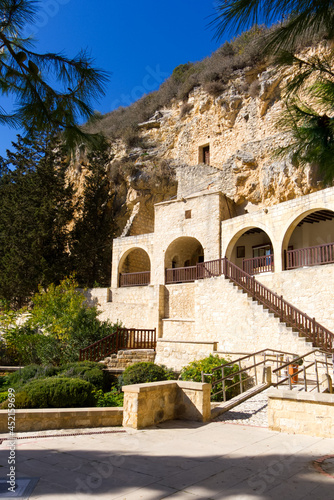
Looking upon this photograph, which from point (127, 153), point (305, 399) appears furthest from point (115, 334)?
point (127, 153)

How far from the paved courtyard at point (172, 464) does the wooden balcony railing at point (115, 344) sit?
932 centimetres

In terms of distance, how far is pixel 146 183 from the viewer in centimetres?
2542

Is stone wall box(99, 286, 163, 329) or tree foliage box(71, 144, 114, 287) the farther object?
tree foliage box(71, 144, 114, 287)

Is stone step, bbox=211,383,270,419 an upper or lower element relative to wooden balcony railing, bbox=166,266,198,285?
lower

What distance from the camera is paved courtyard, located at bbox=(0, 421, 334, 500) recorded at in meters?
3.49

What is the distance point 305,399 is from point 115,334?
1101 cm

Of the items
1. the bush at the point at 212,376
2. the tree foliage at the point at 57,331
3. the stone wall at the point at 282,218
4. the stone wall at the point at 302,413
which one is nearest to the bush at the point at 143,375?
the bush at the point at 212,376

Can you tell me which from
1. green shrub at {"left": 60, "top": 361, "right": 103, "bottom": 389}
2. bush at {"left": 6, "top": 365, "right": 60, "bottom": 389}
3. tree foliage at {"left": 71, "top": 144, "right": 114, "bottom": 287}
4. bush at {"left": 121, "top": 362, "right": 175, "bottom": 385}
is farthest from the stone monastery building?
bush at {"left": 6, "top": 365, "right": 60, "bottom": 389}

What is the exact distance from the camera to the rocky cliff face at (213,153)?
1902 cm

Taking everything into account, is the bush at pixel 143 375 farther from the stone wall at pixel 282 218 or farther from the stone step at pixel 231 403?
the stone wall at pixel 282 218

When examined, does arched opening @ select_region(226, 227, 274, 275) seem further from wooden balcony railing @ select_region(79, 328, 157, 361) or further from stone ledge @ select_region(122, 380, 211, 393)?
stone ledge @ select_region(122, 380, 211, 393)

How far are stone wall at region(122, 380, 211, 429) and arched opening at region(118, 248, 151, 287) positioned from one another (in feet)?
46.0

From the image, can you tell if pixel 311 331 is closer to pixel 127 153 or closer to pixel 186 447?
pixel 186 447

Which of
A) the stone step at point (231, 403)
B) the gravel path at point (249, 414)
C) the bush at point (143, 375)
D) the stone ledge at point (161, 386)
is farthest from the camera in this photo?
the bush at point (143, 375)
